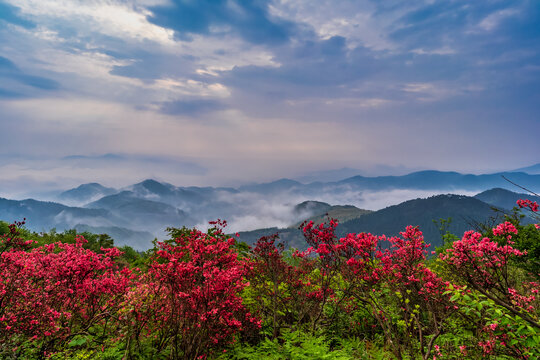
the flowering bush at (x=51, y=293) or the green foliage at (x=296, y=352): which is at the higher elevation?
the flowering bush at (x=51, y=293)

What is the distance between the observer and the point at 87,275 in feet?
21.6

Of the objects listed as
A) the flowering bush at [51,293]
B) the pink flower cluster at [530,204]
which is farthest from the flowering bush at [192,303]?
the pink flower cluster at [530,204]

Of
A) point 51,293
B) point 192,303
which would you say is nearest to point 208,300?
point 192,303

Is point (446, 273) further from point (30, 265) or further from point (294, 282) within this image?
point (30, 265)

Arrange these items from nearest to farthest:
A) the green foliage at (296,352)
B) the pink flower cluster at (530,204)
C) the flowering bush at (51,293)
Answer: the green foliage at (296,352)
the pink flower cluster at (530,204)
the flowering bush at (51,293)

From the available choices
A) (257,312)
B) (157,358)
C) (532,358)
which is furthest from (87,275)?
(532,358)

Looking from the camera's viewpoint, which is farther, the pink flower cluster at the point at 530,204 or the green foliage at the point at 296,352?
the pink flower cluster at the point at 530,204

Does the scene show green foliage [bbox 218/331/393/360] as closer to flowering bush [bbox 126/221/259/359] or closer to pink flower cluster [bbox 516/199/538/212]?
flowering bush [bbox 126/221/259/359]

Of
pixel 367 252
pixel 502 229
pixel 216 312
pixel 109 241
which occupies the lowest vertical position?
pixel 109 241

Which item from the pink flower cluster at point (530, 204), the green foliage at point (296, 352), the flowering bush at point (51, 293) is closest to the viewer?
the green foliage at point (296, 352)

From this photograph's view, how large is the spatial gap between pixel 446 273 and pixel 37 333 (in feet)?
40.1

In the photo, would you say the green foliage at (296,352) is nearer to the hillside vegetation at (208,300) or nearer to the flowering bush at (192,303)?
the hillside vegetation at (208,300)

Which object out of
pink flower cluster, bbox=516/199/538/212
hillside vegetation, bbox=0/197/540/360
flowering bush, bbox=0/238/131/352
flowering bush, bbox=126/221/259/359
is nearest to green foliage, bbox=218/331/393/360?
hillside vegetation, bbox=0/197/540/360

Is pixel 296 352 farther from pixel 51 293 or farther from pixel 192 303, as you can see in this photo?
pixel 51 293
